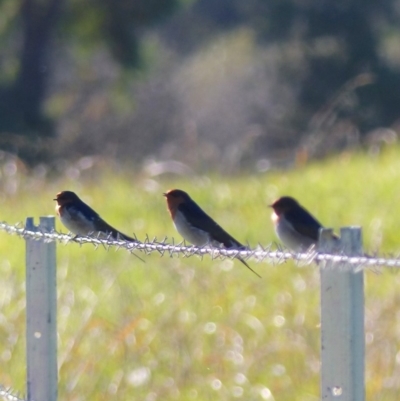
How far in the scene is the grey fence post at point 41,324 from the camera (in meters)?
2.69

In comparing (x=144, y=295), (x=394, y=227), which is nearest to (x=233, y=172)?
(x=394, y=227)

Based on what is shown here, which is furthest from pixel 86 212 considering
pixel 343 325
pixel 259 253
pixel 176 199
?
pixel 343 325

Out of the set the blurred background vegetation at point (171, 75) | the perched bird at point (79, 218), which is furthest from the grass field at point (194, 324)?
the blurred background vegetation at point (171, 75)

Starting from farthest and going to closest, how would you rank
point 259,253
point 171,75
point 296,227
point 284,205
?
point 171,75, point 284,205, point 296,227, point 259,253

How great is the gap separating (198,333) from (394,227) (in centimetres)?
375

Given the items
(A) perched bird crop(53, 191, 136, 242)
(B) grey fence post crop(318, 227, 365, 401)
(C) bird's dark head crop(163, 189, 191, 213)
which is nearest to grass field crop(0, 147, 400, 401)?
(A) perched bird crop(53, 191, 136, 242)

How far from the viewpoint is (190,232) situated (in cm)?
439

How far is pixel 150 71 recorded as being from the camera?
25297 mm

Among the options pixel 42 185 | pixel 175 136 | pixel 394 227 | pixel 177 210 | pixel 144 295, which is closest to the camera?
pixel 177 210

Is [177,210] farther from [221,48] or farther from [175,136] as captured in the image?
[221,48]

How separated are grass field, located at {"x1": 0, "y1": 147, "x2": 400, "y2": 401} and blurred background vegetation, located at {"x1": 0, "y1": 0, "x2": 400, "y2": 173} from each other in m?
11.0

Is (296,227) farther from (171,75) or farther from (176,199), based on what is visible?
A: (171,75)

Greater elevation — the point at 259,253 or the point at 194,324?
the point at 194,324

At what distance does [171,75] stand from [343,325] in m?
30.5
